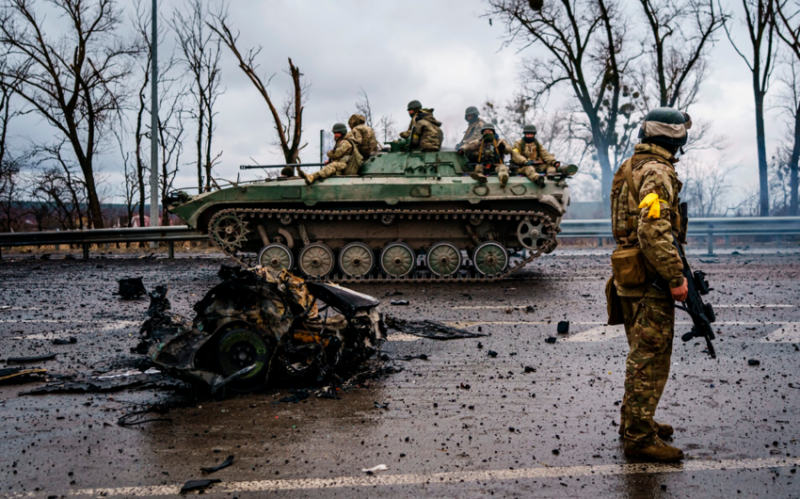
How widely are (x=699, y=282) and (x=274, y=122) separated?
21552mm

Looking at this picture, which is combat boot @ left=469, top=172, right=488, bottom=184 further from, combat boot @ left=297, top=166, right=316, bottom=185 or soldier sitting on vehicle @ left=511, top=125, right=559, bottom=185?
combat boot @ left=297, top=166, right=316, bottom=185

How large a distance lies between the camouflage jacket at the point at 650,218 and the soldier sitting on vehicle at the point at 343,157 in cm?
889

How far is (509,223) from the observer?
12.5m

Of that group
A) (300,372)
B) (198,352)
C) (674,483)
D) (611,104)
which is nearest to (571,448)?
(674,483)

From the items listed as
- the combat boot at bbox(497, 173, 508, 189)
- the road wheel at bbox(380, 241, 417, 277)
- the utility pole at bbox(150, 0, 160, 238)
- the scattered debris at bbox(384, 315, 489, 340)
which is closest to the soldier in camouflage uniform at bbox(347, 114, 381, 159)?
the road wheel at bbox(380, 241, 417, 277)

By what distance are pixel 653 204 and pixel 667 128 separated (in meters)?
0.58

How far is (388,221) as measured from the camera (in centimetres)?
1227

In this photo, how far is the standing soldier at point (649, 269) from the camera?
3.79 metres

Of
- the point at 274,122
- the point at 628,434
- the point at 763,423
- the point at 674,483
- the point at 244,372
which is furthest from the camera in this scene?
the point at 274,122

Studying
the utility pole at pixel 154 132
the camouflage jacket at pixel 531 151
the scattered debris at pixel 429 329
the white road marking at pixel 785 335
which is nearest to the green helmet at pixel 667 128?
the scattered debris at pixel 429 329

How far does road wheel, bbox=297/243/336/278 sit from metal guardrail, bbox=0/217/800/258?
5242mm

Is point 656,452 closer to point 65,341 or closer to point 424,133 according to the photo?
point 65,341

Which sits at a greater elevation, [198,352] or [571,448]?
[198,352]

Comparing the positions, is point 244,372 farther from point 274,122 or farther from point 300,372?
point 274,122
